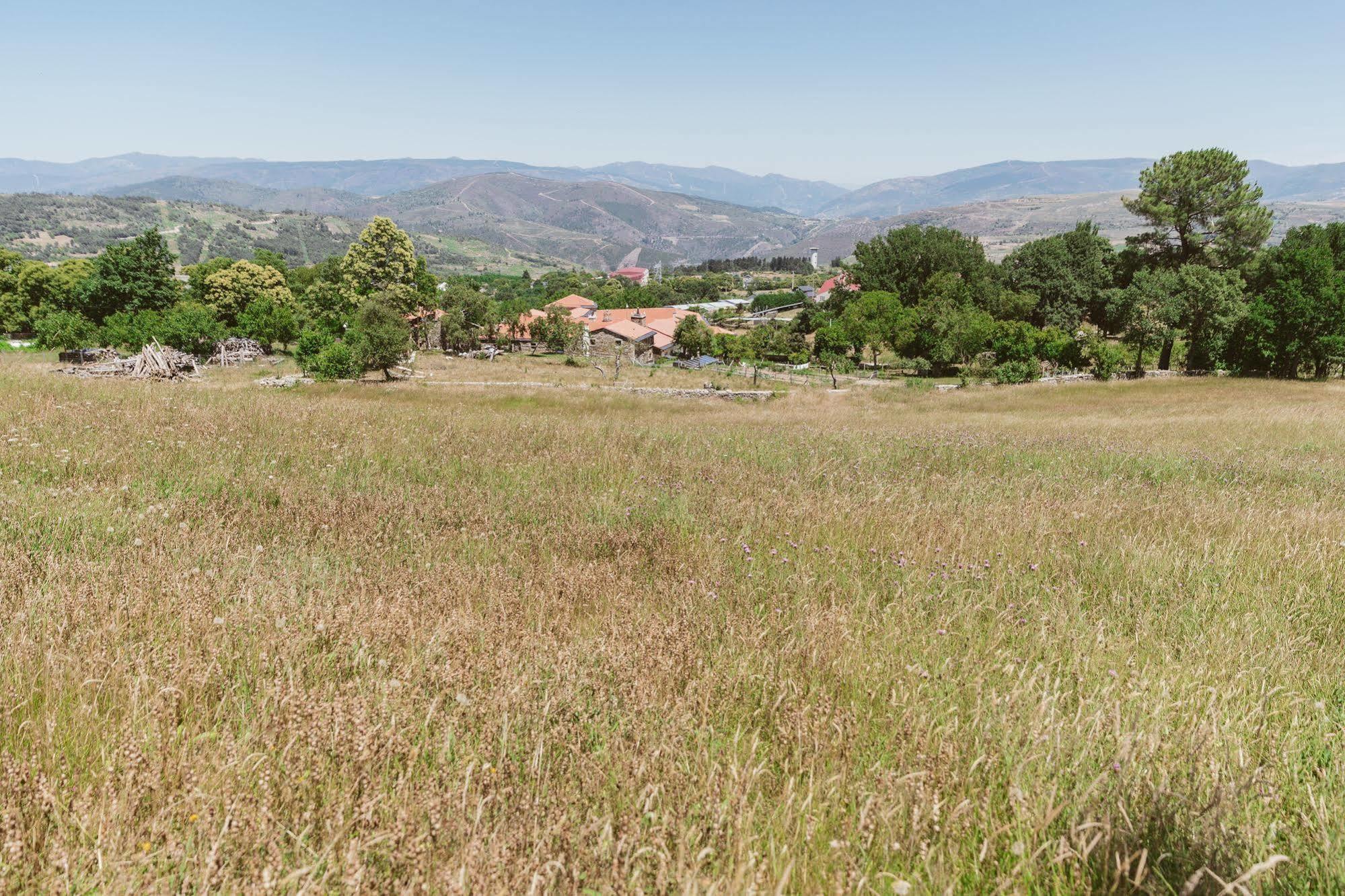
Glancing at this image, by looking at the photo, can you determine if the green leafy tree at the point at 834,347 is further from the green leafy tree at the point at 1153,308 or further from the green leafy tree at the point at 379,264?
the green leafy tree at the point at 379,264

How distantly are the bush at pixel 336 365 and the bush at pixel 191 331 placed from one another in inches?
725

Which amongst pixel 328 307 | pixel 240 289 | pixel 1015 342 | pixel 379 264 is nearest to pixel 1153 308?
pixel 1015 342

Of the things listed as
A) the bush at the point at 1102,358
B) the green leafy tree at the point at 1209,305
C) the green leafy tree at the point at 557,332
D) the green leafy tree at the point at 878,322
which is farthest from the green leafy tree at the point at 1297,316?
the green leafy tree at the point at 557,332

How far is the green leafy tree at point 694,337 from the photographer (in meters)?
88.6

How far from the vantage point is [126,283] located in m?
60.0

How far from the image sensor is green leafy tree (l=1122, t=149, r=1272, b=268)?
51438 mm

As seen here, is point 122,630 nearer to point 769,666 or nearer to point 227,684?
point 227,684

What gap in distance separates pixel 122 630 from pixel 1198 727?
15.8 ft

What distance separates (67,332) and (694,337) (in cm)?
6336

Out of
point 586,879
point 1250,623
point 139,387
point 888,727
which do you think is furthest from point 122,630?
point 139,387

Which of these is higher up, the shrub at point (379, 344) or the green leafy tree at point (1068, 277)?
the green leafy tree at point (1068, 277)

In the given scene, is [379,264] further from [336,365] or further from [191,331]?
[336,365]

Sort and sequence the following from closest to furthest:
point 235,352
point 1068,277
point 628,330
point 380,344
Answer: point 380,344 < point 235,352 < point 1068,277 < point 628,330

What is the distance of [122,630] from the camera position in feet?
10.3
